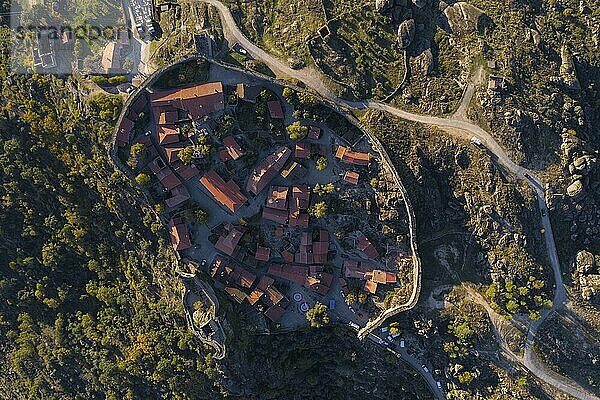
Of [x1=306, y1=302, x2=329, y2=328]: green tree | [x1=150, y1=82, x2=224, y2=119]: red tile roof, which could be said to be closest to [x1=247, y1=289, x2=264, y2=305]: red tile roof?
[x1=306, y1=302, x2=329, y2=328]: green tree

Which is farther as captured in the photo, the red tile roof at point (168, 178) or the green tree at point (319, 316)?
the green tree at point (319, 316)

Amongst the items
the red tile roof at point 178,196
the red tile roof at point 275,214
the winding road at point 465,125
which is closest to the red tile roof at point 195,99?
the winding road at point 465,125

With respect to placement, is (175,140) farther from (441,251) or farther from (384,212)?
(441,251)

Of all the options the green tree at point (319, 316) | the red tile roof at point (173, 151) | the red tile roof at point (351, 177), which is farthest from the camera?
the green tree at point (319, 316)

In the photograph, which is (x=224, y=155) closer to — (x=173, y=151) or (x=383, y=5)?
(x=173, y=151)

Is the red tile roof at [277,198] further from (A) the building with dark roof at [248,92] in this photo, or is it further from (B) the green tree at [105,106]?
(B) the green tree at [105,106]

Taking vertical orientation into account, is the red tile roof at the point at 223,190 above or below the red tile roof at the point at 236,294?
above
